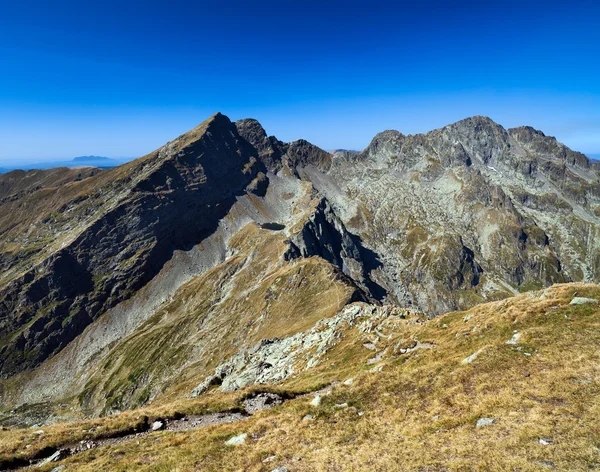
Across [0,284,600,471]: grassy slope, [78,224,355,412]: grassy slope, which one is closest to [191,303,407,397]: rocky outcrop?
[78,224,355,412]: grassy slope

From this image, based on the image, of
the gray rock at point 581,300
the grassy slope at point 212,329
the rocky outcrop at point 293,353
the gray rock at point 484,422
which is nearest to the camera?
the gray rock at point 484,422

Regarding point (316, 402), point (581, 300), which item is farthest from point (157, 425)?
point (581, 300)

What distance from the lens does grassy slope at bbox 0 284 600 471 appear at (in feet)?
53.2

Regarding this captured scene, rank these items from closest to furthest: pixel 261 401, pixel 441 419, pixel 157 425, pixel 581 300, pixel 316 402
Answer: pixel 441 419
pixel 316 402
pixel 157 425
pixel 581 300
pixel 261 401

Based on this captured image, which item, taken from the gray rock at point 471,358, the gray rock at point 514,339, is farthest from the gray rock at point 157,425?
the gray rock at point 514,339

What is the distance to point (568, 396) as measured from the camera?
19.0m

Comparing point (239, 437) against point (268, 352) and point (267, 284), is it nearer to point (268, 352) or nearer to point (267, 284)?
point (268, 352)

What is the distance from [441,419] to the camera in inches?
797

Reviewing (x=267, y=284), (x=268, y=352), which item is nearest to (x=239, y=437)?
(x=268, y=352)

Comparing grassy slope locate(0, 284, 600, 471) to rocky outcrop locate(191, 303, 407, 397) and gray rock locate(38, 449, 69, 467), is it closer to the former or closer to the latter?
gray rock locate(38, 449, 69, 467)

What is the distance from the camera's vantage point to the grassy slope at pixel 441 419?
16203 millimetres

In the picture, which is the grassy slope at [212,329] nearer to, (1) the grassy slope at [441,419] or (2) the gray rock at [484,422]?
(1) the grassy slope at [441,419]

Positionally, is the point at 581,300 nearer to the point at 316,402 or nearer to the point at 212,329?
the point at 316,402

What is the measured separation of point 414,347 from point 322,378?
1250cm
